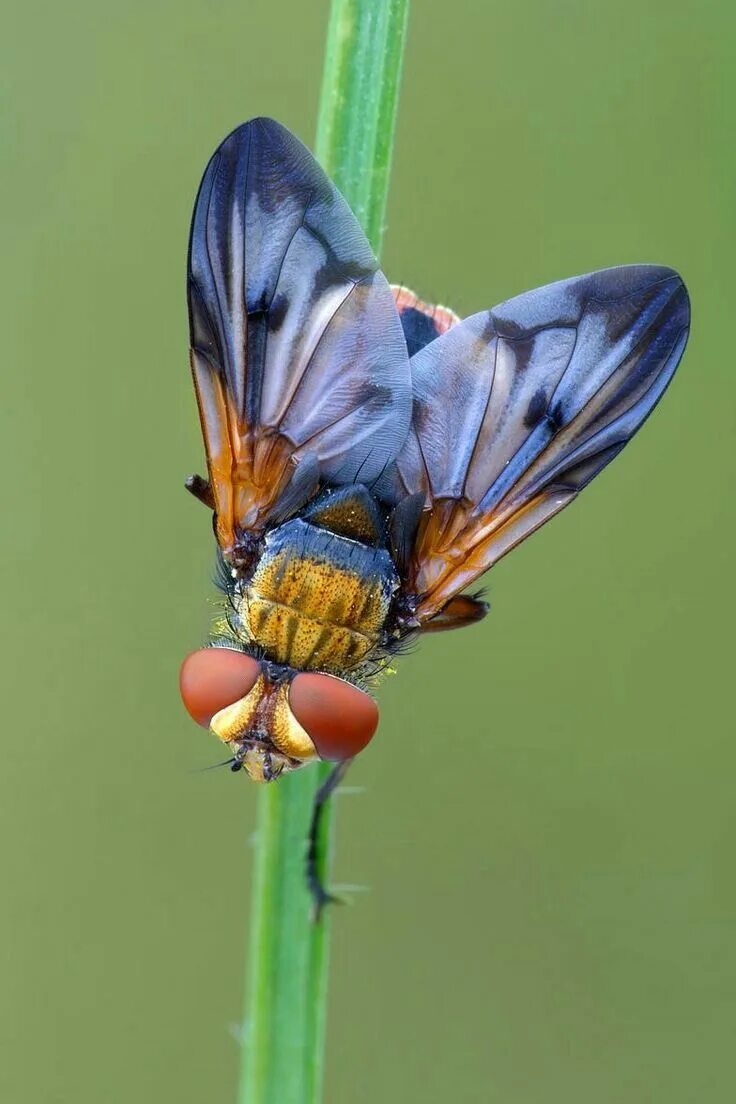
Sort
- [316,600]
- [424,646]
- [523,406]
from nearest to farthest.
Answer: [316,600] → [523,406] → [424,646]

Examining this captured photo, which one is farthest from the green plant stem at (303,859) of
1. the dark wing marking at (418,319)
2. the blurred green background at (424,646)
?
the blurred green background at (424,646)

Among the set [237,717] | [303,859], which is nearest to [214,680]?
[237,717]

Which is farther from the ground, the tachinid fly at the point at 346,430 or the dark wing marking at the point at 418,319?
the dark wing marking at the point at 418,319

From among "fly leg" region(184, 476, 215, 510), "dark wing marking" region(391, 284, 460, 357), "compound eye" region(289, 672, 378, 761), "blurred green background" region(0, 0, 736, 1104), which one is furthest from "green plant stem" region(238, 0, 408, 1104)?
"blurred green background" region(0, 0, 736, 1104)

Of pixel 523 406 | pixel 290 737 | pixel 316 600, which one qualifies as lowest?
pixel 290 737

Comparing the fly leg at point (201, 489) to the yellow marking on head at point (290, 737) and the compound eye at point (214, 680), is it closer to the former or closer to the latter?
the compound eye at point (214, 680)

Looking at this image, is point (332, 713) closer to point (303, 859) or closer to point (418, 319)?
point (303, 859)
